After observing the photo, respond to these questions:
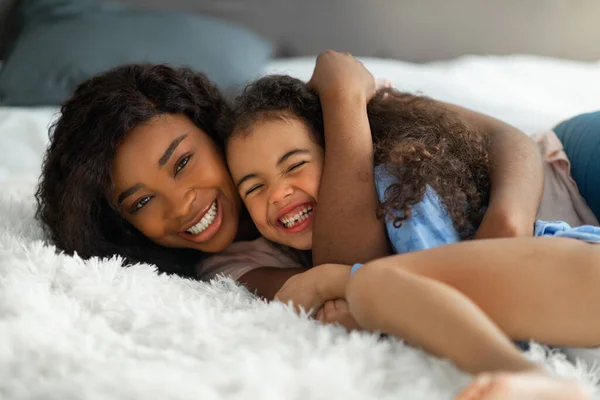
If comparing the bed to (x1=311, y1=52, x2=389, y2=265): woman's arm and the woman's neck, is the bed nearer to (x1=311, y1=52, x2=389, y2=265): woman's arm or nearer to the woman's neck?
(x1=311, y1=52, x2=389, y2=265): woman's arm

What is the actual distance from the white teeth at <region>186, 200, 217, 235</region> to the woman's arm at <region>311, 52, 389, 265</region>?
0.67 ft

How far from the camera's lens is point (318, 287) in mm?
842

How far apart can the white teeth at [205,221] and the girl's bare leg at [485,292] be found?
0.40m

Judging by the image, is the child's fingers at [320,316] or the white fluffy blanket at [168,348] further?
the child's fingers at [320,316]

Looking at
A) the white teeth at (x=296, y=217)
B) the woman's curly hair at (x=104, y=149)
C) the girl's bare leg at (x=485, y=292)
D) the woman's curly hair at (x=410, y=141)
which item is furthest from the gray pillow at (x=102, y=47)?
the girl's bare leg at (x=485, y=292)

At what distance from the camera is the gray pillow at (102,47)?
64.5 inches

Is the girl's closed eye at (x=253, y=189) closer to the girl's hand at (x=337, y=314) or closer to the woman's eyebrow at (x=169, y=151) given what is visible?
the woman's eyebrow at (x=169, y=151)

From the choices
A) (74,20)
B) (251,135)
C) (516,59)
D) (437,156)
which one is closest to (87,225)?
(251,135)

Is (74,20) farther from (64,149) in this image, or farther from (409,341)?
(409,341)

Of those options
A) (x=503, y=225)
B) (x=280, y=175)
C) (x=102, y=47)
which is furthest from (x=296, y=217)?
(x=102, y=47)

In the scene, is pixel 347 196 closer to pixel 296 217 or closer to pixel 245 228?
pixel 296 217

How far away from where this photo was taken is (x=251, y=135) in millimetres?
991

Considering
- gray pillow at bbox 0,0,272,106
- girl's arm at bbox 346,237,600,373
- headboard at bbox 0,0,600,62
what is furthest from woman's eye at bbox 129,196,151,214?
headboard at bbox 0,0,600,62

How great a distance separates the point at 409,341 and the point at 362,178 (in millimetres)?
313
